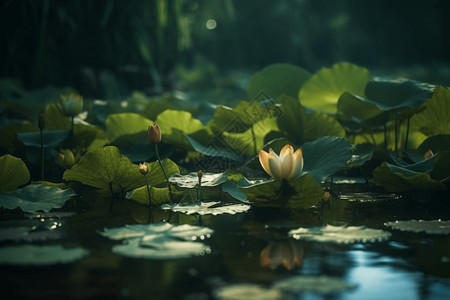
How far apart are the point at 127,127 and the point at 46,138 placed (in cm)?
27

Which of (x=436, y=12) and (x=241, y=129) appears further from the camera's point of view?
(x=436, y=12)

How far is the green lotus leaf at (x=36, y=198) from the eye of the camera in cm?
128

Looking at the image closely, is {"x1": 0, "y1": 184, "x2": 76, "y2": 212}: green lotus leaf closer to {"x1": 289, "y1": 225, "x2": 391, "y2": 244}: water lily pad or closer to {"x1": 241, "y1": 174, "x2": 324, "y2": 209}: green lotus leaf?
{"x1": 241, "y1": 174, "x2": 324, "y2": 209}: green lotus leaf

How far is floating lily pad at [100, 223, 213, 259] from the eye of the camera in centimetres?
100

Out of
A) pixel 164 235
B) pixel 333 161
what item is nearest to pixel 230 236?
pixel 164 235

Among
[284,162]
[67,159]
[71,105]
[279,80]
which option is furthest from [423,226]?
[279,80]

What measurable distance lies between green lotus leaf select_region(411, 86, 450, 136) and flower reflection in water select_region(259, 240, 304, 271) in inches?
33.8

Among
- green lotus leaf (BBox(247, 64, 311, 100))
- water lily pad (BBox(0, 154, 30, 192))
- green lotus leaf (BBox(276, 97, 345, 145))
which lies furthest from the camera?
green lotus leaf (BBox(247, 64, 311, 100))

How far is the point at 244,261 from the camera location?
1000mm

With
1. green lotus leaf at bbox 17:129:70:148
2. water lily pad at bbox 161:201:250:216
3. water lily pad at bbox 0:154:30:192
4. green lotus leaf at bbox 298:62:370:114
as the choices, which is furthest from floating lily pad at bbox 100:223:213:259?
green lotus leaf at bbox 298:62:370:114

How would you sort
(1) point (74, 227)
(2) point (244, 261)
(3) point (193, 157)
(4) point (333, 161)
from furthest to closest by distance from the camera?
(3) point (193, 157) → (4) point (333, 161) → (1) point (74, 227) → (2) point (244, 261)

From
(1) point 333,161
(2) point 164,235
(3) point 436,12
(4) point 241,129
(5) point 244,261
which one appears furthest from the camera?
(3) point 436,12

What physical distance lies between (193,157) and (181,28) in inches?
79.5

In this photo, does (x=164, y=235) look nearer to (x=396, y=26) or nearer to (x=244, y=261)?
(x=244, y=261)
